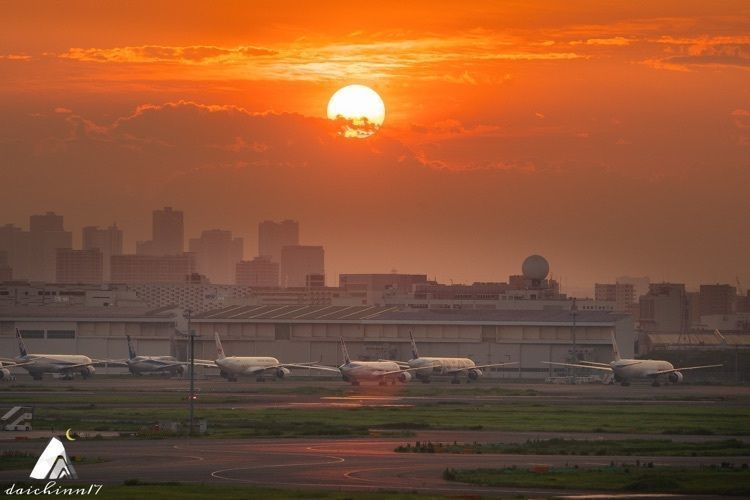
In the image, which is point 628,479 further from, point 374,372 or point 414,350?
point 414,350

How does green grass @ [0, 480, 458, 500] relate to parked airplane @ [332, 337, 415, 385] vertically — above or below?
below

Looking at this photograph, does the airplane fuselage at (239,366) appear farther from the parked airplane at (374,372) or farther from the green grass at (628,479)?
the green grass at (628,479)

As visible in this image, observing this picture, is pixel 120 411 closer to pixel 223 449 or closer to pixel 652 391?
pixel 223 449

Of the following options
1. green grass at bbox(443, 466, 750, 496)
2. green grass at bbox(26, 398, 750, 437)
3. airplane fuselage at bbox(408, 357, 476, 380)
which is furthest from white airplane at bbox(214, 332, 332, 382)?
green grass at bbox(443, 466, 750, 496)

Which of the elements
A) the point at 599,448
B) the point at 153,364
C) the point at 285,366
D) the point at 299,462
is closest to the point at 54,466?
the point at 299,462

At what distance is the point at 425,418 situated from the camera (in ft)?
349

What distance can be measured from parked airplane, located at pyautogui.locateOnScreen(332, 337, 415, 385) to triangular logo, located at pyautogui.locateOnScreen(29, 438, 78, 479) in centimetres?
10428

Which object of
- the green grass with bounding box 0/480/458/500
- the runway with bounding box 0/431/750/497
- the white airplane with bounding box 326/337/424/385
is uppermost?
the white airplane with bounding box 326/337/424/385

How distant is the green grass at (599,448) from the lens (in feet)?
260

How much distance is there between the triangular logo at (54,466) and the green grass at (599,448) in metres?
21.1

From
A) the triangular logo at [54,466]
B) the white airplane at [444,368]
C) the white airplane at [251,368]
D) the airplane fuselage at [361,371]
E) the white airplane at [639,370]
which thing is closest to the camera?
the triangular logo at [54,466]

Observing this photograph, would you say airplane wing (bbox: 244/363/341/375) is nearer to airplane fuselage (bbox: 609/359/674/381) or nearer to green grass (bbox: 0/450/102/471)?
airplane fuselage (bbox: 609/359/674/381)

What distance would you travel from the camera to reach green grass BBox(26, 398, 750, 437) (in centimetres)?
9625

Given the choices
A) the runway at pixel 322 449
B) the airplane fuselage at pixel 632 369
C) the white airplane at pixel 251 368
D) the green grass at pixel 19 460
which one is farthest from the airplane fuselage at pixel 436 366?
the green grass at pixel 19 460
